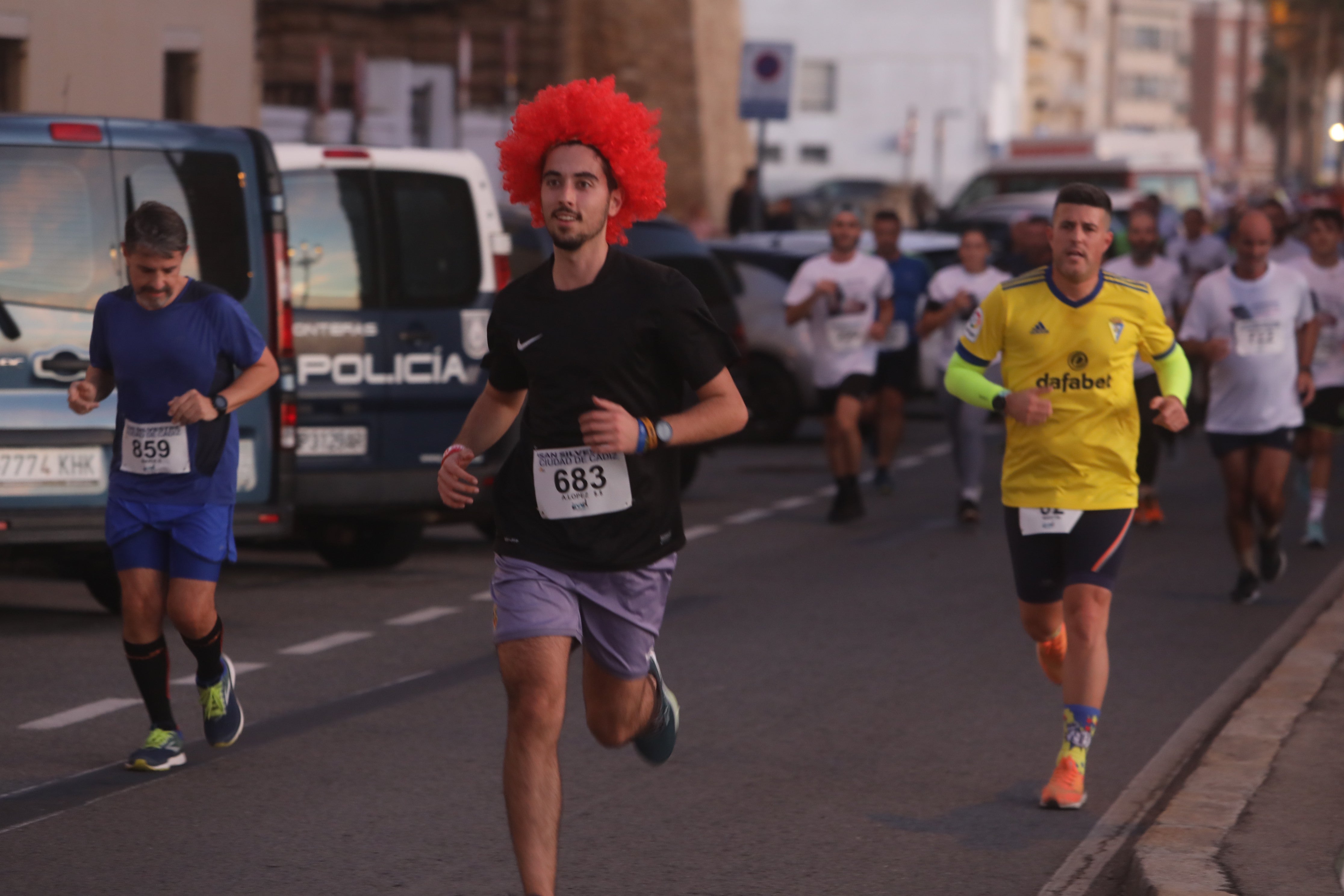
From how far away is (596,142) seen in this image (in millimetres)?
5238

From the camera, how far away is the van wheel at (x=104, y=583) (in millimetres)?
10484

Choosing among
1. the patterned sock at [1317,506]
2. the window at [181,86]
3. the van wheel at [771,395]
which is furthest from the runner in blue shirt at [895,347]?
the window at [181,86]

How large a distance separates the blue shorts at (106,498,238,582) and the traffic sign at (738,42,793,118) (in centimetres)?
1696

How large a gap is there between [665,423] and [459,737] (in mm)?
2796

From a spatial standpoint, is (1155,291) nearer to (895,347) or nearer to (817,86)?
(895,347)

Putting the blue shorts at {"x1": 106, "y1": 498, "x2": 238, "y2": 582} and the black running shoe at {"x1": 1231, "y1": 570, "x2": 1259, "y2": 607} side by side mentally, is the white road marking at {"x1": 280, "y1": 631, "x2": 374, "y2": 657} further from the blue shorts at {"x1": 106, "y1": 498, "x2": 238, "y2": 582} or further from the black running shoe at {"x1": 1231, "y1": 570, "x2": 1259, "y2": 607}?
the black running shoe at {"x1": 1231, "y1": 570, "x2": 1259, "y2": 607}

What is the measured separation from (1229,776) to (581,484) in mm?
2580

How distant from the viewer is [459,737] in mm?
7719

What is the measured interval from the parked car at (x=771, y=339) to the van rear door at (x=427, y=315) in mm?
7589

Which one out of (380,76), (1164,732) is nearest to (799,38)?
(380,76)

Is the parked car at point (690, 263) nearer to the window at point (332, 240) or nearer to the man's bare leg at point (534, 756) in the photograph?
the window at point (332, 240)

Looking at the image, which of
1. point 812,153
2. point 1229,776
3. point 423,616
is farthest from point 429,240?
point 812,153

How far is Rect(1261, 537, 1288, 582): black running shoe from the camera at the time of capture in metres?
11.5

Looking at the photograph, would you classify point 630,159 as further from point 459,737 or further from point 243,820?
point 459,737
